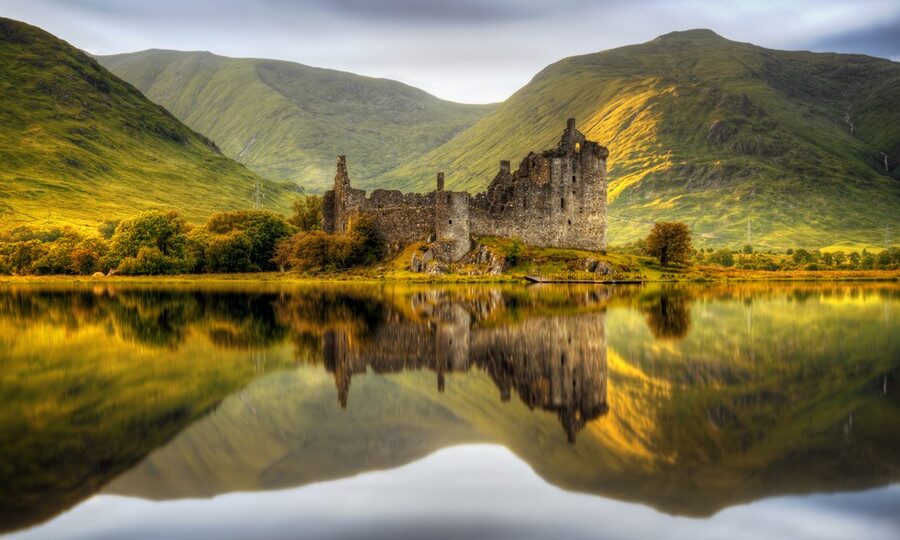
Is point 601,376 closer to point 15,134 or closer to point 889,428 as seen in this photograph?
point 889,428

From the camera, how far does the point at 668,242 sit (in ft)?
252

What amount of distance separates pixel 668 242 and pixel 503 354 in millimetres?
58361

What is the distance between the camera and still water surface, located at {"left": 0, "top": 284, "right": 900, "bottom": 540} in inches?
346

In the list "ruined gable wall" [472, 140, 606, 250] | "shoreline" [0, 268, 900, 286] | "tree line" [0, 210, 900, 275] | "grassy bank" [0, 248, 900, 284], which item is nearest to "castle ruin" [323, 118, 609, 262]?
"ruined gable wall" [472, 140, 606, 250]

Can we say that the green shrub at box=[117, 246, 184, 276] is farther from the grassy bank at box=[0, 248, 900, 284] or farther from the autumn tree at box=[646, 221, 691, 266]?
the autumn tree at box=[646, 221, 691, 266]

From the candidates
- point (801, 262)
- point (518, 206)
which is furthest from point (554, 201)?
point (801, 262)

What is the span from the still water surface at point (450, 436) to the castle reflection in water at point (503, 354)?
11 centimetres

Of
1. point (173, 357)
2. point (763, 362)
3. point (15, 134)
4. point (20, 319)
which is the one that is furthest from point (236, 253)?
point (15, 134)

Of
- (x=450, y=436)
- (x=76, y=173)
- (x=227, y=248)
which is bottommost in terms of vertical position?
(x=450, y=436)

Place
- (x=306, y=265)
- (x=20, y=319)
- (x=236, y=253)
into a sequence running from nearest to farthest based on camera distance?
(x=20, y=319)
(x=306, y=265)
(x=236, y=253)

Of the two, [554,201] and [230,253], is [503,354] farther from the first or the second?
[230,253]

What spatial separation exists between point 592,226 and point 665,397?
62.4 m

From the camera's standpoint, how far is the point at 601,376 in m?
17.8

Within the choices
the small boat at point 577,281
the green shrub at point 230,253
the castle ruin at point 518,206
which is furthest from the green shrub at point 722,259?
the green shrub at point 230,253
